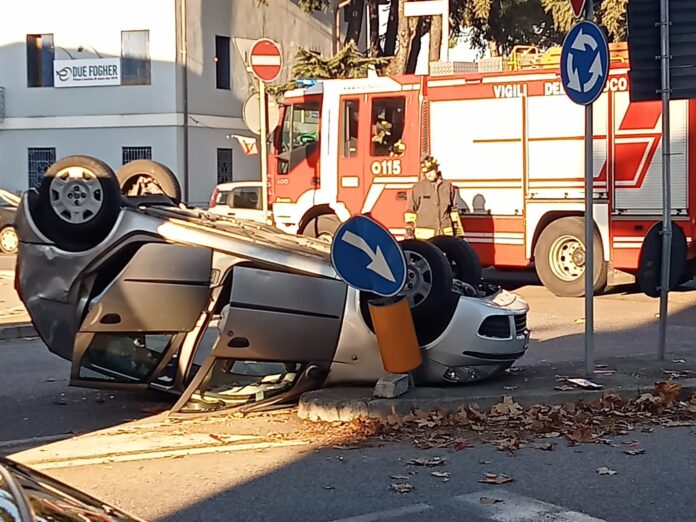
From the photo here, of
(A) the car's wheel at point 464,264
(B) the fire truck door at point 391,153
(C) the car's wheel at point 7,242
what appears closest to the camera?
(A) the car's wheel at point 464,264

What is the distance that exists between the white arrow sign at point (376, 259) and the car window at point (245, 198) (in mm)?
15051

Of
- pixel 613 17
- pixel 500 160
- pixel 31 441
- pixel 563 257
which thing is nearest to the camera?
pixel 31 441

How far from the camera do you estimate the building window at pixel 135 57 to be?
32750 millimetres

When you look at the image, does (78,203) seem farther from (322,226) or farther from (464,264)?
(322,226)

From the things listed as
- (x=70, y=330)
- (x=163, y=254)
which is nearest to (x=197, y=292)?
(x=163, y=254)

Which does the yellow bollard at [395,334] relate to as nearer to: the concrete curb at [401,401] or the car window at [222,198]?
the concrete curb at [401,401]

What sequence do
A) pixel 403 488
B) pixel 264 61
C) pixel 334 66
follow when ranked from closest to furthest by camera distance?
pixel 403 488 → pixel 264 61 → pixel 334 66

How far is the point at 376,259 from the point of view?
757 centimetres

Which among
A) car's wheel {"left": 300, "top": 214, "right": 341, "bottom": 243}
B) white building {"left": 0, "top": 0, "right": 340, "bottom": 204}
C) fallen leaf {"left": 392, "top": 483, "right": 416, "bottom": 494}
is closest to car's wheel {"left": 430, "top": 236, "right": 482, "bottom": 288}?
fallen leaf {"left": 392, "top": 483, "right": 416, "bottom": 494}

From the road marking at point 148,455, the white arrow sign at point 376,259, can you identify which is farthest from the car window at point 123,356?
the white arrow sign at point 376,259

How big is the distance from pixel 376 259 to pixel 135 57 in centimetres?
2678

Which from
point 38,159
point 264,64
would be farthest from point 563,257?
point 38,159

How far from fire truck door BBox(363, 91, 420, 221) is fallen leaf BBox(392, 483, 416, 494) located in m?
11.7

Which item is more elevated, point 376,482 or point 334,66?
point 334,66
